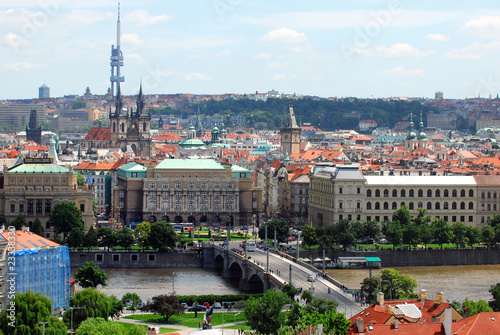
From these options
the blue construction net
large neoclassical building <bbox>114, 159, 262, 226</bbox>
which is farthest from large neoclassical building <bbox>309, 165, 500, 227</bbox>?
Answer: the blue construction net

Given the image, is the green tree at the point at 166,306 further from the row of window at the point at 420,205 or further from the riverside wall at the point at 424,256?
the row of window at the point at 420,205

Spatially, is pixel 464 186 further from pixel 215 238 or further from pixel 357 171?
pixel 215 238

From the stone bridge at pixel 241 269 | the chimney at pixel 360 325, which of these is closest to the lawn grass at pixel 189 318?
the stone bridge at pixel 241 269

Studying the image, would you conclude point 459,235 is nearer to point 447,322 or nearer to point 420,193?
point 420,193

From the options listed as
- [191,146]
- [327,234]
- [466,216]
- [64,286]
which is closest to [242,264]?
[327,234]

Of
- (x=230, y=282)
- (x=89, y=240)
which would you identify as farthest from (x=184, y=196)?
(x=230, y=282)

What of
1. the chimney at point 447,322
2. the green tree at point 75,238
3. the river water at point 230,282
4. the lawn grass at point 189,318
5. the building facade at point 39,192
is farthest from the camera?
the building facade at point 39,192
